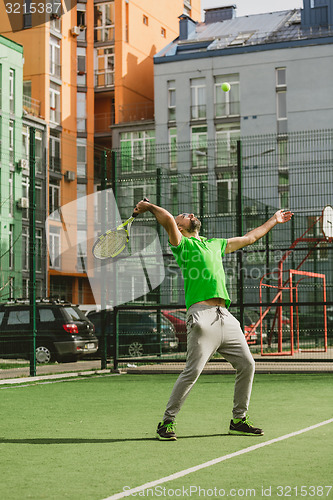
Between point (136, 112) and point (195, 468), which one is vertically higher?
point (136, 112)

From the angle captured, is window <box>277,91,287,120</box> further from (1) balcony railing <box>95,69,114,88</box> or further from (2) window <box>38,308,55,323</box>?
(2) window <box>38,308,55,323</box>

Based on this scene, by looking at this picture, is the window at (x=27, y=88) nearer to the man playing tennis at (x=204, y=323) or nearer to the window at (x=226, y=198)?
the window at (x=226, y=198)

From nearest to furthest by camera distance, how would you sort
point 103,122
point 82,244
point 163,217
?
point 163,217 < point 82,244 < point 103,122

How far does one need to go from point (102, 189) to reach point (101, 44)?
39.9 metres

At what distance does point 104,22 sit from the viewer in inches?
2162

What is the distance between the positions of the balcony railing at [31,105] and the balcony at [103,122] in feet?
23.5

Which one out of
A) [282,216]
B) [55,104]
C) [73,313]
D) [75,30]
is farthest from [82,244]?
[282,216]

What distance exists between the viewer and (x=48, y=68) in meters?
50.0

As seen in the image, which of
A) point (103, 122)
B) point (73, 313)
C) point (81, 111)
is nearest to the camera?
point (73, 313)

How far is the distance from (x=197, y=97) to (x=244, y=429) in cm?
4462

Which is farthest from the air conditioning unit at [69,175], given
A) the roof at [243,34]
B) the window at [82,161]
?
the roof at [243,34]

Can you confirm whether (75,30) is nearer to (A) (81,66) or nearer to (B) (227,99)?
(A) (81,66)

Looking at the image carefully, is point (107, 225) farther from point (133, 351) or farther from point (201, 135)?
point (201, 135)

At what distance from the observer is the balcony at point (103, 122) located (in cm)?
5625
